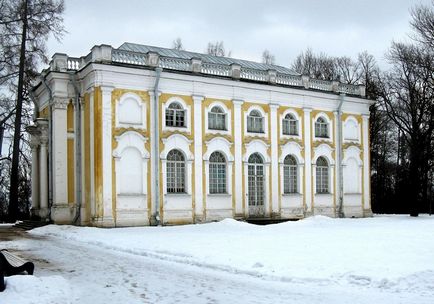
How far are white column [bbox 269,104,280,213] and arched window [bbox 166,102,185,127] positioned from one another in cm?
507

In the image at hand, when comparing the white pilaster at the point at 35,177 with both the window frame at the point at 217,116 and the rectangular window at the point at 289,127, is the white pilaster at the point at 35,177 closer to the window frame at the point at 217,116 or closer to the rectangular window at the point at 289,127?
the window frame at the point at 217,116

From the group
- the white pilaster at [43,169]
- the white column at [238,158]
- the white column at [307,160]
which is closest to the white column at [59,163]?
the white pilaster at [43,169]

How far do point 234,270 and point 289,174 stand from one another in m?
18.7

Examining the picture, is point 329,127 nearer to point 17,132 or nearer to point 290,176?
point 290,176

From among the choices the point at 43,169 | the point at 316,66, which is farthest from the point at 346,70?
the point at 43,169

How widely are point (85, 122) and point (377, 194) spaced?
26737 millimetres

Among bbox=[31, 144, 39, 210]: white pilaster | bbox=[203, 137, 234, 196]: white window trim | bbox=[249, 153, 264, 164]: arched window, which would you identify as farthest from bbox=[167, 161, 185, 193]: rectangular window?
bbox=[31, 144, 39, 210]: white pilaster

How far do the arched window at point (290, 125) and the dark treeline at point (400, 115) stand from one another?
7.87m

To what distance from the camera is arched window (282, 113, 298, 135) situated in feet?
98.4

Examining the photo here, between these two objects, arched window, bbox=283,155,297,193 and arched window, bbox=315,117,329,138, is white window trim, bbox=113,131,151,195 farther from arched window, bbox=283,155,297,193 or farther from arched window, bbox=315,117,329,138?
arched window, bbox=315,117,329,138

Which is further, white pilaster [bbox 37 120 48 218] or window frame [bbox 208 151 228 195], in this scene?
white pilaster [bbox 37 120 48 218]

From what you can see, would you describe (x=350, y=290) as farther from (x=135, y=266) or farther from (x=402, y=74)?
(x=402, y=74)

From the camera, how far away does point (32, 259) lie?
14.0m

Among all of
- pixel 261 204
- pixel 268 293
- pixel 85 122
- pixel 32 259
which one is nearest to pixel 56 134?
pixel 85 122
